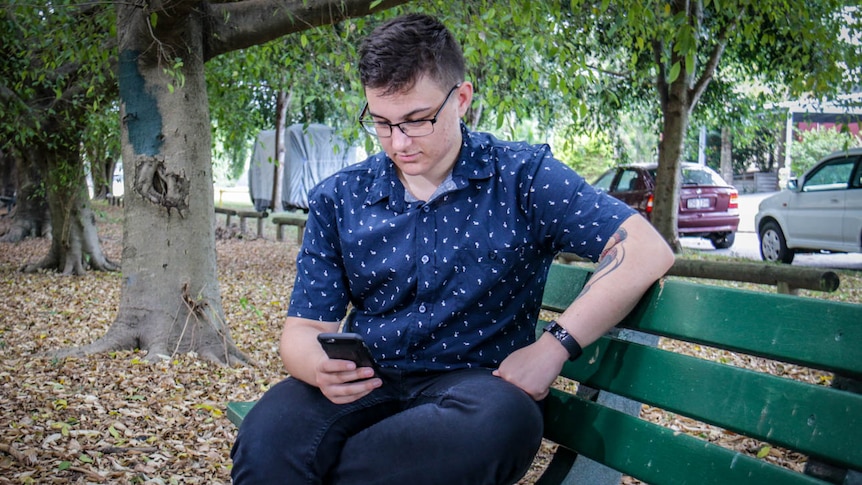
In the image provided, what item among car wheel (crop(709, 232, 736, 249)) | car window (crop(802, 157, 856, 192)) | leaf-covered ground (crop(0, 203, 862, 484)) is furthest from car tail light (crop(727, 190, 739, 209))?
leaf-covered ground (crop(0, 203, 862, 484))

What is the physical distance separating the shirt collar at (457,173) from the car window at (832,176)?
448 inches

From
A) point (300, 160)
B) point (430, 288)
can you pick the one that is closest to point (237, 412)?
point (430, 288)

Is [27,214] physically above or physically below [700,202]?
below

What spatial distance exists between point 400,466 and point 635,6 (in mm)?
4322

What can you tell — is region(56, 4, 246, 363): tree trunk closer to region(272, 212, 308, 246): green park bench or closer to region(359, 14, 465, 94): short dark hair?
region(359, 14, 465, 94): short dark hair

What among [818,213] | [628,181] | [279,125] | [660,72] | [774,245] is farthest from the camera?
[279,125]

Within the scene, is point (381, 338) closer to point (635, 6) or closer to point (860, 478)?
point (860, 478)

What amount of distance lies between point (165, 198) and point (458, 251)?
13.1 ft

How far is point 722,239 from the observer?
16.9 metres

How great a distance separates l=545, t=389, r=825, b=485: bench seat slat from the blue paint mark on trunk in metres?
4.19

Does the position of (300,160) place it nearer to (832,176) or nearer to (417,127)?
(832,176)

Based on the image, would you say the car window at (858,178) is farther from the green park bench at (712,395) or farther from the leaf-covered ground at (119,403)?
the green park bench at (712,395)

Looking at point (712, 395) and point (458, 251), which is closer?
point (712, 395)

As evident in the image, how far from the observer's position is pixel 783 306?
1790 millimetres
